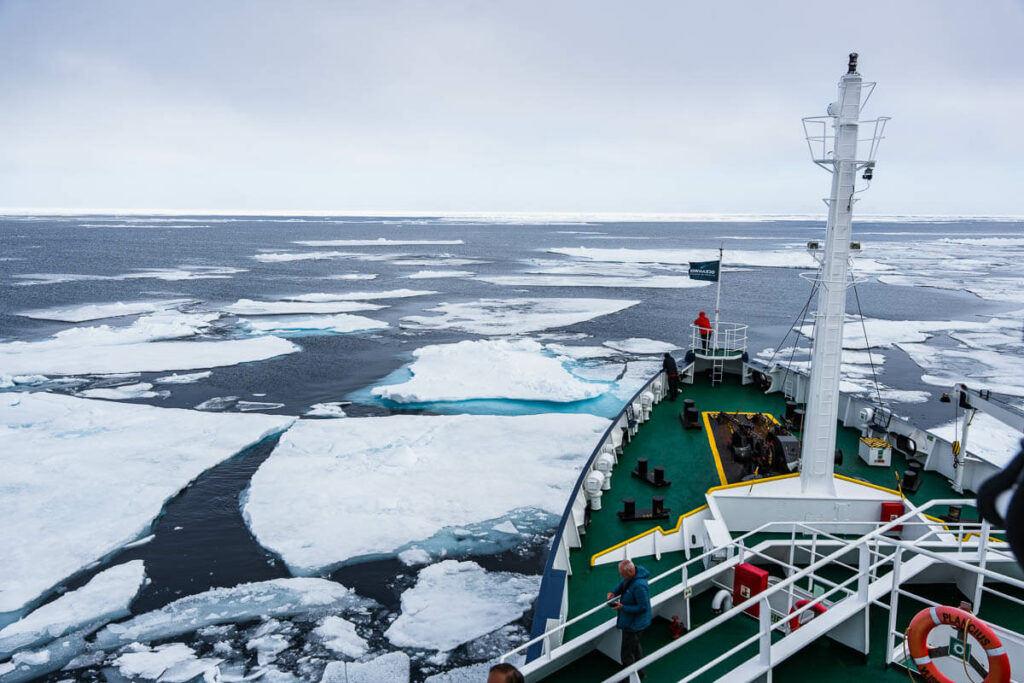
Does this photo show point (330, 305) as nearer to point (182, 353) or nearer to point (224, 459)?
point (182, 353)

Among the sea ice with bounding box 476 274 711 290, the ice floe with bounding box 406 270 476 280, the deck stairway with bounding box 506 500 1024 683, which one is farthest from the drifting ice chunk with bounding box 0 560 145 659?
the ice floe with bounding box 406 270 476 280

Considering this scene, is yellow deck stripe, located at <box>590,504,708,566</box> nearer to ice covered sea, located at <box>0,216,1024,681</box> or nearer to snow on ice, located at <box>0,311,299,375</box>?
ice covered sea, located at <box>0,216,1024,681</box>

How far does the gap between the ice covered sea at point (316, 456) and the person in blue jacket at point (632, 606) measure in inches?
147

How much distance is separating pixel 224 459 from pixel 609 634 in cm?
1063

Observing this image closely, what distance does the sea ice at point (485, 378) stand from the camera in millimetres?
17234

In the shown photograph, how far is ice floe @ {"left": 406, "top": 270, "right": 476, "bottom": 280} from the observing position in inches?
1875

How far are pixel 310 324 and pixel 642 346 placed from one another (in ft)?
45.3

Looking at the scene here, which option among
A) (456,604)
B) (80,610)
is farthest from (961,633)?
(80,610)

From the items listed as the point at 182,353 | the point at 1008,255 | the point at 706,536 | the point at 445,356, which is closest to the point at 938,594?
the point at 706,536

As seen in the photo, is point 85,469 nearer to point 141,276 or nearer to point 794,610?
point 794,610

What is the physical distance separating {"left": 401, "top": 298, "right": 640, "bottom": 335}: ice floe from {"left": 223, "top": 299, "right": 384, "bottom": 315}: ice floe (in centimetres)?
370

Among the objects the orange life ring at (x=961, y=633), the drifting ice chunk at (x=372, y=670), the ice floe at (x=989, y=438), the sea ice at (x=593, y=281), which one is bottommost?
the drifting ice chunk at (x=372, y=670)

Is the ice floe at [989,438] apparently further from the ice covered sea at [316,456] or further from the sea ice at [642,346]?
the sea ice at [642,346]

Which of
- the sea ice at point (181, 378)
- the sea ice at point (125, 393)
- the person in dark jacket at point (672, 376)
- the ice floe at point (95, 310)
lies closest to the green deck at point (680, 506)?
the person in dark jacket at point (672, 376)
